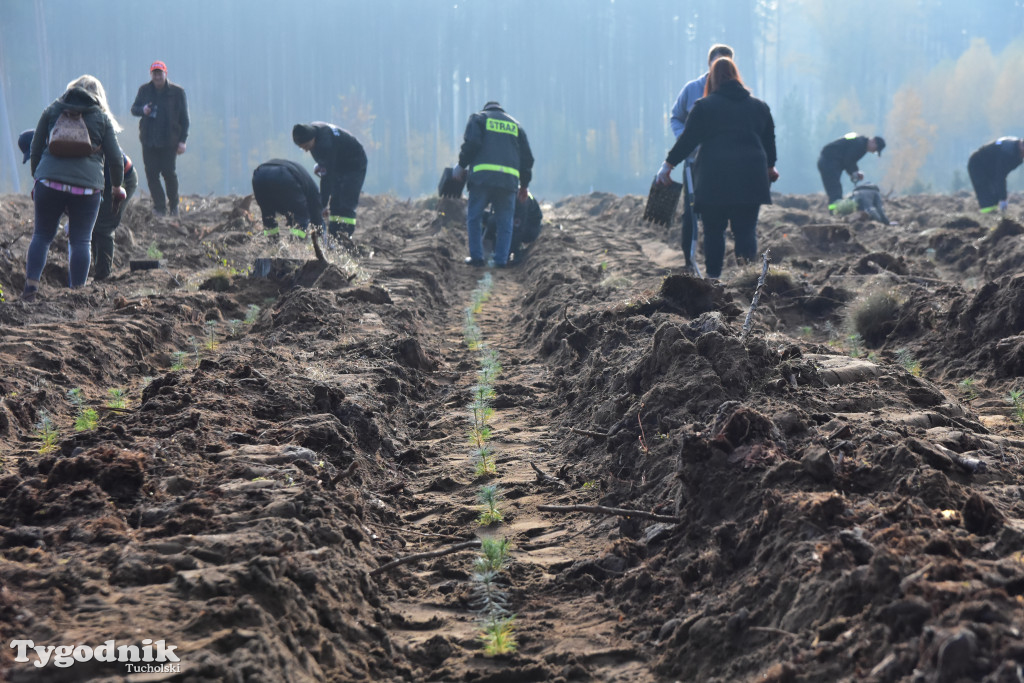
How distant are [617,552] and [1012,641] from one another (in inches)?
60.7

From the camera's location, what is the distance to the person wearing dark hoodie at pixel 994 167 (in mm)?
13117

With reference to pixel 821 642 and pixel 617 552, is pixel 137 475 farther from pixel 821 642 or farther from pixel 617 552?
pixel 821 642

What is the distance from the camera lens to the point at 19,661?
1977 mm

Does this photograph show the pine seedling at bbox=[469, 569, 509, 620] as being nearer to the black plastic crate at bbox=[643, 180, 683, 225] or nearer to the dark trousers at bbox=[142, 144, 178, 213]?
the black plastic crate at bbox=[643, 180, 683, 225]

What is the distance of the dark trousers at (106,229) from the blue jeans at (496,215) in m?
4.12

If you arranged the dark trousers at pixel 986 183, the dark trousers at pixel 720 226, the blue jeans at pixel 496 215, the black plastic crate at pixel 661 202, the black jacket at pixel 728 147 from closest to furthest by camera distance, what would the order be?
the black jacket at pixel 728 147
the dark trousers at pixel 720 226
the black plastic crate at pixel 661 202
the blue jeans at pixel 496 215
the dark trousers at pixel 986 183

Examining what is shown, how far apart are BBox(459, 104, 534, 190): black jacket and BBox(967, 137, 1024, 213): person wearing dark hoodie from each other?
734 cm

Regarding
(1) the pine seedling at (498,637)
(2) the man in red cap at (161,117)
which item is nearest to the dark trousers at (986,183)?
(2) the man in red cap at (161,117)

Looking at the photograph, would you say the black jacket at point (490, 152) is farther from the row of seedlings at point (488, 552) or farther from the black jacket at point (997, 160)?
the black jacket at point (997, 160)

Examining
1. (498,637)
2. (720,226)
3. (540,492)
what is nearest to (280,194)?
(720,226)

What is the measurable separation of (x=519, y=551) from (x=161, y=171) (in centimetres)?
1135

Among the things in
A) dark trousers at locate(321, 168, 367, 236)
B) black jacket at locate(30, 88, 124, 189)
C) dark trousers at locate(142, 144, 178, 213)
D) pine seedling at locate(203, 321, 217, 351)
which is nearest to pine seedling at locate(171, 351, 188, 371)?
pine seedling at locate(203, 321, 217, 351)

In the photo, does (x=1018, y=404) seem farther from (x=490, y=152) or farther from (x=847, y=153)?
(x=847, y=153)

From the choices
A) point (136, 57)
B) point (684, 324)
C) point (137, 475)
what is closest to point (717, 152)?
point (684, 324)
